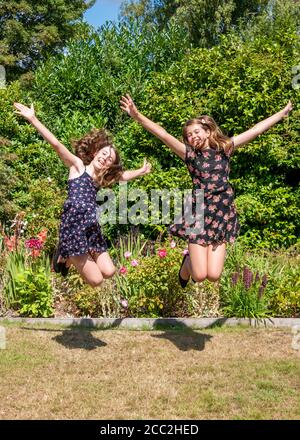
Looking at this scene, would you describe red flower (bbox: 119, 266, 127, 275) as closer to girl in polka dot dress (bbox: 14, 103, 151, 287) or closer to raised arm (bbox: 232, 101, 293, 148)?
girl in polka dot dress (bbox: 14, 103, 151, 287)

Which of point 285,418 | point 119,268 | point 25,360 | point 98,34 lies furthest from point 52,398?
point 98,34

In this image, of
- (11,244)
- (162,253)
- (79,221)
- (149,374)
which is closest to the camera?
(149,374)

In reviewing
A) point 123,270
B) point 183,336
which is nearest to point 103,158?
point 123,270

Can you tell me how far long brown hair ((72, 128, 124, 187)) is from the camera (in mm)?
5141

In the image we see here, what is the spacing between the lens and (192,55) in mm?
9094

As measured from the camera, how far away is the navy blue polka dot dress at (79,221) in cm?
483

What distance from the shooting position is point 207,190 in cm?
495

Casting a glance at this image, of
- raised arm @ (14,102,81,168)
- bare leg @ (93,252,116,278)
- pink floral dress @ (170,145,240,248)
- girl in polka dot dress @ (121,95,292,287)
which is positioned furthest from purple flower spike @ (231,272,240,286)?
raised arm @ (14,102,81,168)

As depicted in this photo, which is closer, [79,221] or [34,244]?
[79,221]

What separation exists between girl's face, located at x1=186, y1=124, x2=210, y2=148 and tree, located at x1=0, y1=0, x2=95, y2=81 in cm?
1573

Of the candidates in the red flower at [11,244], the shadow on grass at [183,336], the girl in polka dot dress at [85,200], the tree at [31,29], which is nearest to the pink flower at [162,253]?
the shadow on grass at [183,336]

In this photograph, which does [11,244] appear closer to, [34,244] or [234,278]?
[34,244]

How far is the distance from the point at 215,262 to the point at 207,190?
2.04 feet

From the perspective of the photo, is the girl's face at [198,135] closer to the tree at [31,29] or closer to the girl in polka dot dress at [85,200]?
the girl in polka dot dress at [85,200]
